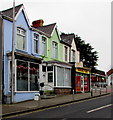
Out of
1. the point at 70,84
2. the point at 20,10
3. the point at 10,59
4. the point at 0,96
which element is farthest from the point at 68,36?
the point at 0,96

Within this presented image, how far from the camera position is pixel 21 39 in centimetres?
2119

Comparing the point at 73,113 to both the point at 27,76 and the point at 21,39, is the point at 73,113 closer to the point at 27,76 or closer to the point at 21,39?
the point at 27,76

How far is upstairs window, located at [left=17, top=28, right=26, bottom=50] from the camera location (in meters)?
20.7

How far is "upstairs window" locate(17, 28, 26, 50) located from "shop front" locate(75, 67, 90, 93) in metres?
9.18

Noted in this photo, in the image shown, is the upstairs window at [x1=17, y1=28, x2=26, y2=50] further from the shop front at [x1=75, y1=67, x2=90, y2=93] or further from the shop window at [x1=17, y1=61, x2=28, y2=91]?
the shop front at [x1=75, y1=67, x2=90, y2=93]

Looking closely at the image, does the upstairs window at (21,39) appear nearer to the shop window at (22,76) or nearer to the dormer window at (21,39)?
the dormer window at (21,39)

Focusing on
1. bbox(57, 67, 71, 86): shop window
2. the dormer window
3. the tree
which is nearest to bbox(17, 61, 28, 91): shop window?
the dormer window

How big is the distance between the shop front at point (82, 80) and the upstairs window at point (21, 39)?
9184mm

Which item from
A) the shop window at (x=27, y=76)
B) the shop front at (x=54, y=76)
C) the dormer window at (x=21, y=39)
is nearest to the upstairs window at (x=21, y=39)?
the dormer window at (x=21, y=39)

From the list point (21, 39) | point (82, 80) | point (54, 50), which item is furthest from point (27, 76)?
point (82, 80)

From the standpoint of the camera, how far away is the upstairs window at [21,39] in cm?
2069

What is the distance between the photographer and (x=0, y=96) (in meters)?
17.2

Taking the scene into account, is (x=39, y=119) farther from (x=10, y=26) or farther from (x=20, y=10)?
(x=20, y=10)

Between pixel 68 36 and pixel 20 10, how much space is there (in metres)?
12.7
